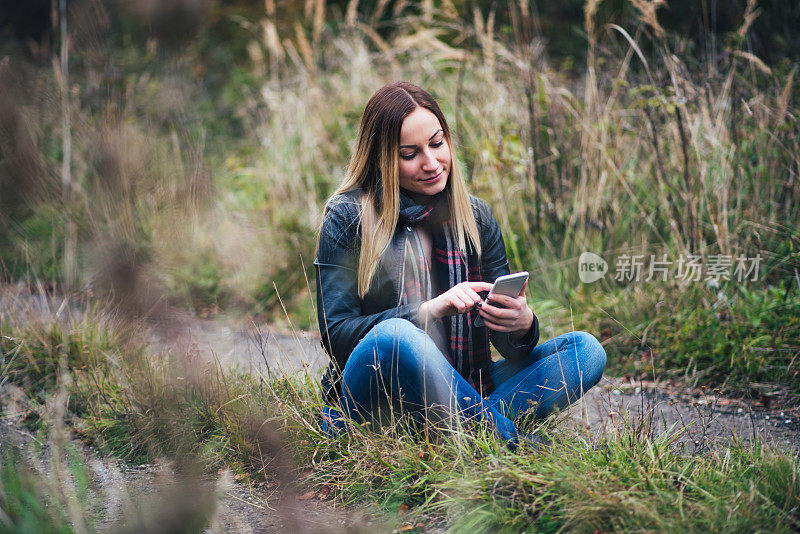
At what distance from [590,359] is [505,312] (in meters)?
0.36

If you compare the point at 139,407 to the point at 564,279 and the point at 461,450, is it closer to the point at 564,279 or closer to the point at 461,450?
the point at 461,450

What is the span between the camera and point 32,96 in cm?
196

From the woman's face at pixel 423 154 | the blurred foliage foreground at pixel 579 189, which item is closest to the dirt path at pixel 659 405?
the blurred foliage foreground at pixel 579 189

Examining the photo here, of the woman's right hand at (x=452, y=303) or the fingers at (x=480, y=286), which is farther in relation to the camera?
the fingers at (x=480, y=286)

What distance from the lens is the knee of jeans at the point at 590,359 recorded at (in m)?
2.05

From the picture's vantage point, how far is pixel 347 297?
2023 millimetres

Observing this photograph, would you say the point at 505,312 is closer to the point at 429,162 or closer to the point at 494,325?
the point at 494,325

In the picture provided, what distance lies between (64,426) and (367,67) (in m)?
3.59

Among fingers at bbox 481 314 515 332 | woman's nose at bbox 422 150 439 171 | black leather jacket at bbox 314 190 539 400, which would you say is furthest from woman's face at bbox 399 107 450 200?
fingers at bbox 481 314 515 332

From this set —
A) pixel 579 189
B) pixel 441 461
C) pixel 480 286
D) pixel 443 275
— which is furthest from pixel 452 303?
pixel 579 189

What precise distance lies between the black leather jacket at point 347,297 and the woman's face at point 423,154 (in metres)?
0.16

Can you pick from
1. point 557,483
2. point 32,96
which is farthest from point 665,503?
point 32,96

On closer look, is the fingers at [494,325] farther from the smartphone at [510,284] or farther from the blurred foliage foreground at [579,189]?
the blurred foliage foreground at [579,189]

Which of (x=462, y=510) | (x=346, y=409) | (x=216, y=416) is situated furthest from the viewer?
(x=216, y=416)
